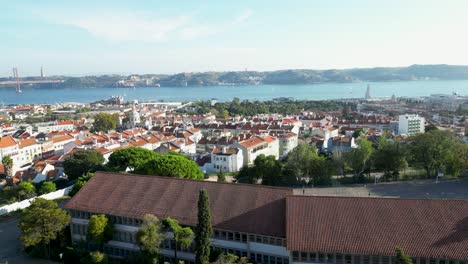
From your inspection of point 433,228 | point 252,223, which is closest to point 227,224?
point 252,223

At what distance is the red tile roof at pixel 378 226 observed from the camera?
14289mm

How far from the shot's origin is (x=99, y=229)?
18.0 meters

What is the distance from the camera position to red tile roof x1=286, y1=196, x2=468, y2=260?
14.3m

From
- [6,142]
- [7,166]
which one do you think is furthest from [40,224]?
[6,142]

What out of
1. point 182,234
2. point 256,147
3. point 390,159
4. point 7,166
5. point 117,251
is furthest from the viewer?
point 256,147

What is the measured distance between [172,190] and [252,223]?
4.54 metres

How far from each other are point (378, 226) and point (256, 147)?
93.9ft

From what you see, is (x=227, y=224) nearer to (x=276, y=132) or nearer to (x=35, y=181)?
(x=35, y=181)

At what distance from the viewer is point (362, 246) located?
572 inches

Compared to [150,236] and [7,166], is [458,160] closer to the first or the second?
[150,236]

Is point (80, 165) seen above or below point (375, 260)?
below

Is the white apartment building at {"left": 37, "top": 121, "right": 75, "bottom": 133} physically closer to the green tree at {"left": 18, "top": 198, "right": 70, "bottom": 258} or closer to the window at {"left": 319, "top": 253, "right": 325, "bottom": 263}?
the green tree at {"left": 18, "top": 198, "right": 70, "bottom": 258}

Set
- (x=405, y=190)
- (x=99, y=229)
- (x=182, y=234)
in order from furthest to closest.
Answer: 1. (x=405, y=190)
2. (x=99, y=229)
3. (x=182, y=234)

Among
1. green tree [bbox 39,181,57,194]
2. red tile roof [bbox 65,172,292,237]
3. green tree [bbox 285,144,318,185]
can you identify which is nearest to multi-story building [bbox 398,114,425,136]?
green tree [bbox 285,144,318,185]
